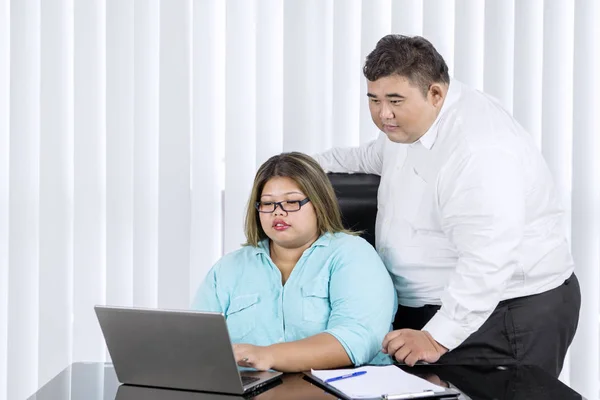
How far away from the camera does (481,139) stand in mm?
1927

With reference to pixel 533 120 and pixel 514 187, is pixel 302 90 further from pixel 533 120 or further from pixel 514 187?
pixel 514 187

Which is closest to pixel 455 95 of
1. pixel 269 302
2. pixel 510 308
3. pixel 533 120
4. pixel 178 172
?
pixel 510 308

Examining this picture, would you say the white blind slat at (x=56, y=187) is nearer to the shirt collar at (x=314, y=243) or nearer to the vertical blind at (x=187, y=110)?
the vertical blind at (x=187, y=110)

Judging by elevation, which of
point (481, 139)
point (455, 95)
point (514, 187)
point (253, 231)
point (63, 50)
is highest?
point (63, 50)

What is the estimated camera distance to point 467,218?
6.15 ft

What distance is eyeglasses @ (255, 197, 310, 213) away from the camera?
1.92 meters

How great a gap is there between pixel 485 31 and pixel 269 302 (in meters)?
1.48

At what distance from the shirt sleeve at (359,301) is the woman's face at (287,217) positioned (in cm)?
10

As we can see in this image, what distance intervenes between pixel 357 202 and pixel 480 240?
464mm

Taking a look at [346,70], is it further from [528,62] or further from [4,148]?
[4,148]

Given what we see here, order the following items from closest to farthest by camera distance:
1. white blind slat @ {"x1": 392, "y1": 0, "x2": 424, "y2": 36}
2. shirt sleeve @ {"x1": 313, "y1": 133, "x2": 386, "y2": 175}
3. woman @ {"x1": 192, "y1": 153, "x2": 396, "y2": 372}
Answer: woman @ {"x1": 192, "y1": 153, "x2": 396, "y2": 372} → shirt sleeve @ {"x1": 313, "y1": 133, "x2": 386, "y2": 175} → white blind slat @ {"x1": 392, "y1": 0, "x2": 424, "y2": 36}

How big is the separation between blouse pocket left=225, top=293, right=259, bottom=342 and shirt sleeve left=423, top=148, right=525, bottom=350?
0.42 meters

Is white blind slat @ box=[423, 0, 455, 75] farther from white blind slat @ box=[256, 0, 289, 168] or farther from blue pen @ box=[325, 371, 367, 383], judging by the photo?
blue pen @ box=[325, 371, 367, 383]

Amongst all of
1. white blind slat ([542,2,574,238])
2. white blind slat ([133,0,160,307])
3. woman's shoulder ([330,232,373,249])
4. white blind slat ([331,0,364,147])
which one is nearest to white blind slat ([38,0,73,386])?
white blind slat ([133,0,160,307])
